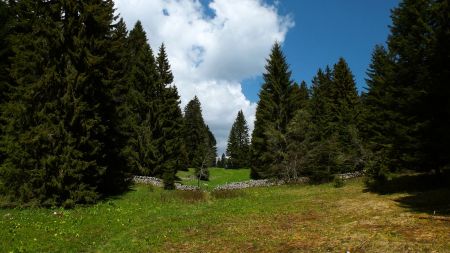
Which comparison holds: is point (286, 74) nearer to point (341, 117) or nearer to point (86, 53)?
point (341, 117)

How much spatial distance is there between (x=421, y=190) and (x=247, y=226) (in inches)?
509

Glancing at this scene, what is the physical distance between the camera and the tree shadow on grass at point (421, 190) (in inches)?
749

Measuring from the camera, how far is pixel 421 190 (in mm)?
25047

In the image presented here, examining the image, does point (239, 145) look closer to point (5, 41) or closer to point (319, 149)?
point (319, 149)

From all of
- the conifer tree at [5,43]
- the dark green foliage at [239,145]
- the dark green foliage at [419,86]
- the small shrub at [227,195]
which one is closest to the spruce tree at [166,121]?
the small shrub at [227,195]

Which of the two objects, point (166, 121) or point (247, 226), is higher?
point (166, 121)

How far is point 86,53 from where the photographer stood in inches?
1073

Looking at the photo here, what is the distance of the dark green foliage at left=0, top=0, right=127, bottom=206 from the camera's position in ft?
81.4

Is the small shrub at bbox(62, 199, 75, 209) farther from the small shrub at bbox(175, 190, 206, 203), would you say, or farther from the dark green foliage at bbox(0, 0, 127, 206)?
the small shrub at bbox(175, 190, 206, 203)

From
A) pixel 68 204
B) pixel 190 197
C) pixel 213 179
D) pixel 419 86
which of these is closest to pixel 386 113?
pixel 419 86

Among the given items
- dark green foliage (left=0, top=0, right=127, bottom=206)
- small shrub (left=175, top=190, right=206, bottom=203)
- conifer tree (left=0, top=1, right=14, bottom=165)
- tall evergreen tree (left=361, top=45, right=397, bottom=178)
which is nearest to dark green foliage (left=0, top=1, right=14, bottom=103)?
conifer tree (left=0, top=1, right=14, bottom=165)

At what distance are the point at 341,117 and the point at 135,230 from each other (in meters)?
42.9

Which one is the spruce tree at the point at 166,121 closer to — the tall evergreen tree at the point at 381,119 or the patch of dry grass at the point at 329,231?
the tall evergreen tree at the point at 381,119

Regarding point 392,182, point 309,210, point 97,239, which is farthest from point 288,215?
point 392,182
